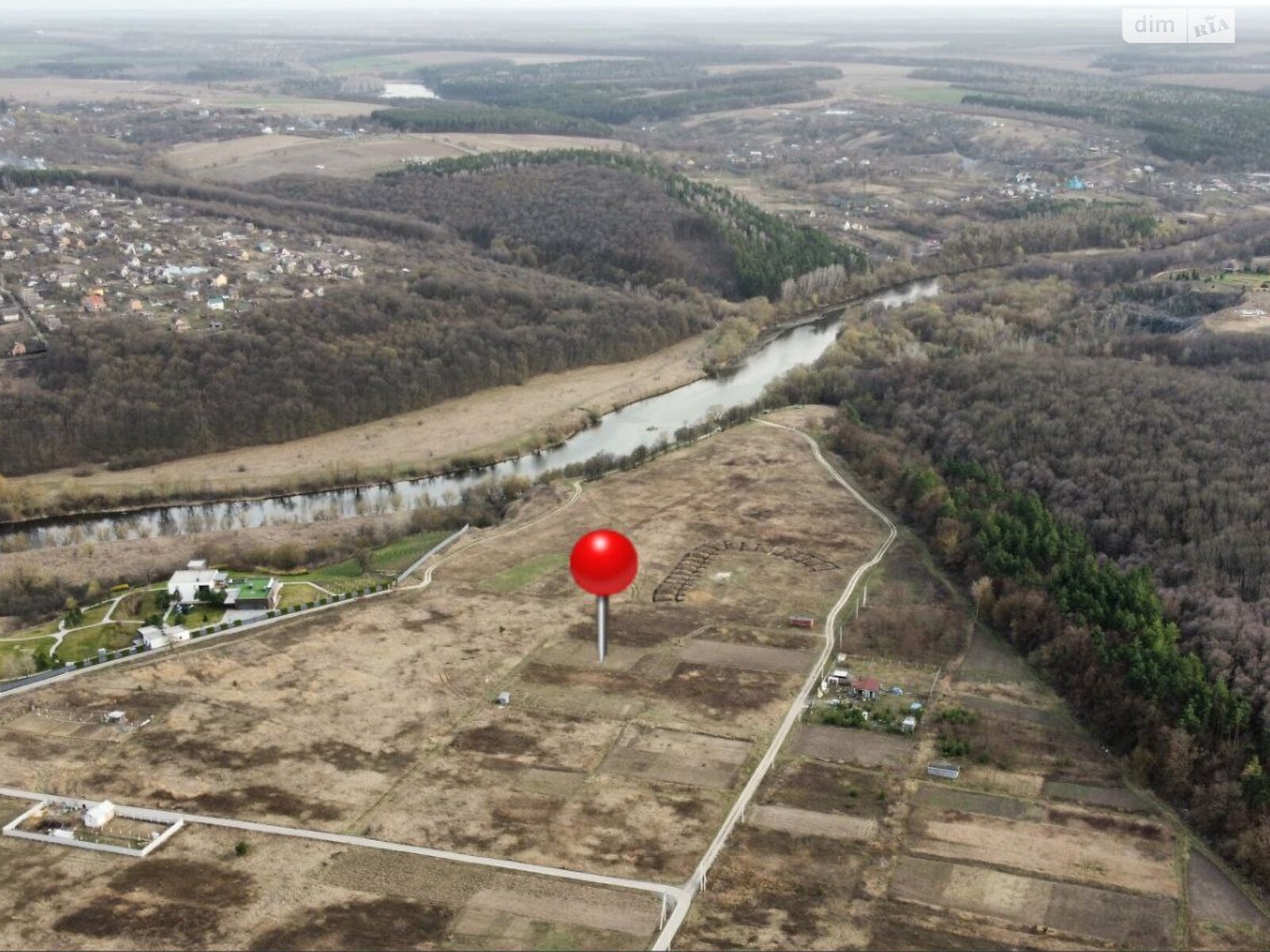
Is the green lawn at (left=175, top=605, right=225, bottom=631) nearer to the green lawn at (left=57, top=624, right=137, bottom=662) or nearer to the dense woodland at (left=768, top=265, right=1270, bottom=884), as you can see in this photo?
the green lawn at (left=57, top=624, right=137, bottom=662)

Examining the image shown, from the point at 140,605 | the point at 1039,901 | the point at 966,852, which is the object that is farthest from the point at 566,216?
the point at 1039,901

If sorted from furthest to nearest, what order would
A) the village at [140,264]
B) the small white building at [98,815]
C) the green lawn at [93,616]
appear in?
the village at [140,264] → the green lawn at [93,616] → the small white building at [98,815]

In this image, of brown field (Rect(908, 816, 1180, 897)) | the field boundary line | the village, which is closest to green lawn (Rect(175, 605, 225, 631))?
the field boundary line

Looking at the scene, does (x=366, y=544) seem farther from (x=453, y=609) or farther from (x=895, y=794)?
(x=895, y=794)

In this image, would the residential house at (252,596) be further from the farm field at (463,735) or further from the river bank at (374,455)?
the river bank at (374,455)

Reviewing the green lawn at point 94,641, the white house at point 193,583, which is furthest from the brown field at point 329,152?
the green lawn at point 94,641

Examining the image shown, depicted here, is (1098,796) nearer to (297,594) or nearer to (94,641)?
(297,594)
